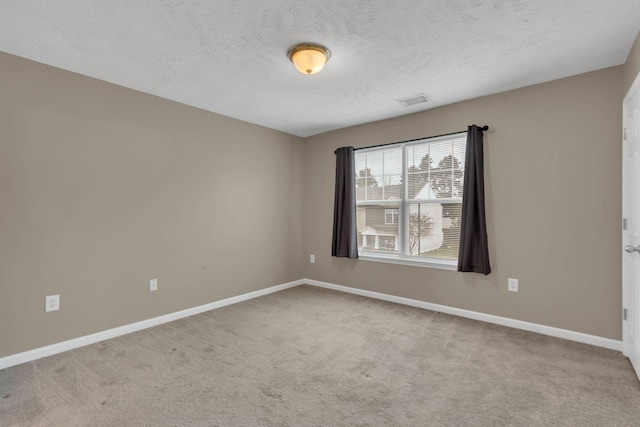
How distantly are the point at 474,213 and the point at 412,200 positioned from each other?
32.1 inches

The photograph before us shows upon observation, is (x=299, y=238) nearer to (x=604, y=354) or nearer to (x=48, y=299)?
(x=48, y=299)

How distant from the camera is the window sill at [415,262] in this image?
3594 millimetres

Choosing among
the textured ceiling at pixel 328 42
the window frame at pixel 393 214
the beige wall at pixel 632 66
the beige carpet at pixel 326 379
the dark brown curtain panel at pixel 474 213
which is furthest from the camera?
the window frame at pixel 393 214

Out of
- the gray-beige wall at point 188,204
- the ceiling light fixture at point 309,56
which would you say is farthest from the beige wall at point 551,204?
the ceiling light fixture at point 309,56

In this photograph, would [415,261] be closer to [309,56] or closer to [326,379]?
[326,379]

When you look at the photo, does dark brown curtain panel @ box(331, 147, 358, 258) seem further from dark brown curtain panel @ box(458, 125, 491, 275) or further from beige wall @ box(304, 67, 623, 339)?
dark brown curtain panel @ box(458, 125, 491, 275)

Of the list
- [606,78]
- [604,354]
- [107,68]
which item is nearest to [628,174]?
[606,78]

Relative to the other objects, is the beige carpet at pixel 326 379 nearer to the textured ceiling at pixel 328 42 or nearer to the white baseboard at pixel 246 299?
the white baseboard at pixel 246 299

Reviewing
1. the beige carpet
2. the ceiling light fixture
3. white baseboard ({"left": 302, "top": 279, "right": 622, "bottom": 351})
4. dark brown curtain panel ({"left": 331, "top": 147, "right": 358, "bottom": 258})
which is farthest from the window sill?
the ceiling light fixture

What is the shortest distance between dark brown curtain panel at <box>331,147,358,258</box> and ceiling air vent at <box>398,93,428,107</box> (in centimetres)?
109

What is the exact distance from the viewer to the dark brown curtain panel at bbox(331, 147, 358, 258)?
14.4 ft

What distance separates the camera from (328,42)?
229cm

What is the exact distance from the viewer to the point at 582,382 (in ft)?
7.06

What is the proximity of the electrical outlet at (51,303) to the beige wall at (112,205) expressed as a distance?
33 mm
